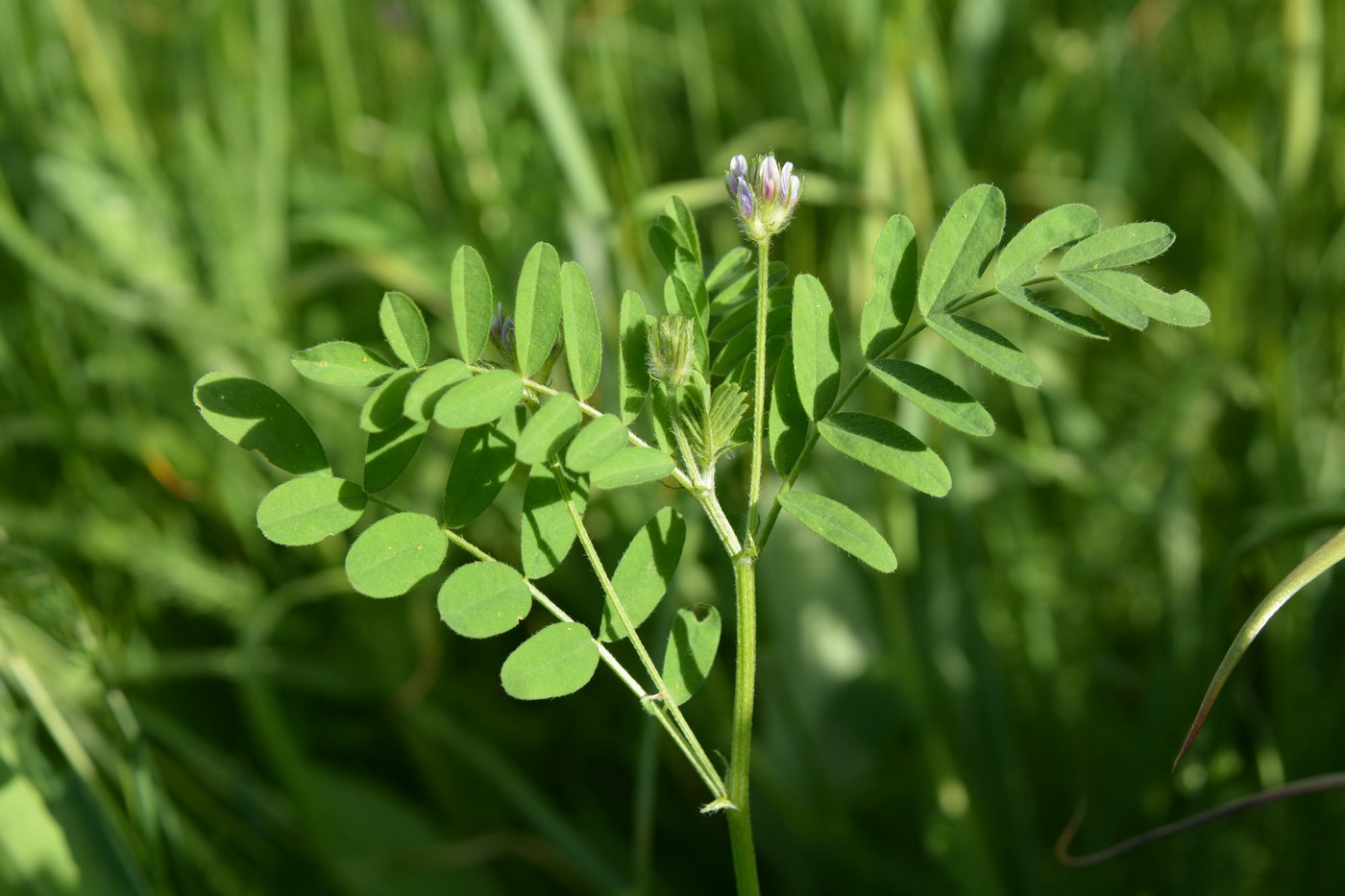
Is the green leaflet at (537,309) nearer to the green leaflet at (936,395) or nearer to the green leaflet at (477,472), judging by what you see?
the green leaflet at (477,472)

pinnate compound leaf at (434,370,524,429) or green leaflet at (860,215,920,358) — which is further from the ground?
pinnate compound leaf at (434,370,524,429)

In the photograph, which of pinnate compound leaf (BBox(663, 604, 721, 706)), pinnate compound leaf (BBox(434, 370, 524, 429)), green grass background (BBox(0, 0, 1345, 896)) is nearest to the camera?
pinnate compound leaf (BBox(434, 370, 524, 429))

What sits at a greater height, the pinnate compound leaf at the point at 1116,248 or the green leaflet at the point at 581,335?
the green leaflet at the point at 581,335

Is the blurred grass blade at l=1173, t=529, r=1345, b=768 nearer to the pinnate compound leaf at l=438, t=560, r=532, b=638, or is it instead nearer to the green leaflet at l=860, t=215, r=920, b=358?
the green leaflet at l=860, t=215, r=920, b=358

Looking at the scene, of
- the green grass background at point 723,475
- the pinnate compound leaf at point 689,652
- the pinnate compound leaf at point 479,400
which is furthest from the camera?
the green grass background at point 723,475

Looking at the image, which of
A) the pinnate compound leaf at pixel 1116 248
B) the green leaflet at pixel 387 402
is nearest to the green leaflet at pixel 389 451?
the green leaflet at pixel 387 402

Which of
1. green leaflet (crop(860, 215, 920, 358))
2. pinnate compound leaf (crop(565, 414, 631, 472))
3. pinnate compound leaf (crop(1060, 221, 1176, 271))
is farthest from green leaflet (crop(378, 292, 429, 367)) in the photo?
pinnate compound leaf (crop(1060, 221, 1176, 271))

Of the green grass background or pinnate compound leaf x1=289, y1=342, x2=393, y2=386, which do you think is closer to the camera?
pinnate compound leaf x1=289, y1=342, x2=393, y2=386
